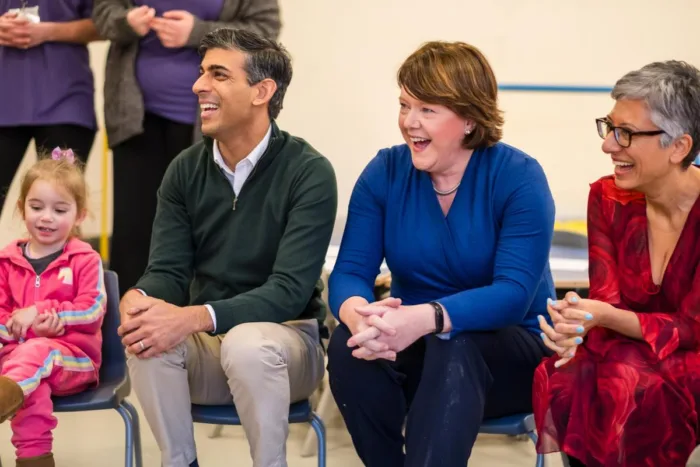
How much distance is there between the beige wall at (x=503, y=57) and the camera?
15.7 feet

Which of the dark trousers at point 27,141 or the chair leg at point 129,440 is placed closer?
the chair leg at point 129,440

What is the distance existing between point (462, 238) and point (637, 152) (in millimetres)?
417

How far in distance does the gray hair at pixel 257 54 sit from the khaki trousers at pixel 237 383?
64 cm

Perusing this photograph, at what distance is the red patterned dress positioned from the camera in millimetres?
1905

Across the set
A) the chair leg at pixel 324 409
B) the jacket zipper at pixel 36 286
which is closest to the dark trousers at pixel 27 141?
the jacket zipper at pixel 36 286

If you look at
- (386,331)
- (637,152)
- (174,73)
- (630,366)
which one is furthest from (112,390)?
(637,152)

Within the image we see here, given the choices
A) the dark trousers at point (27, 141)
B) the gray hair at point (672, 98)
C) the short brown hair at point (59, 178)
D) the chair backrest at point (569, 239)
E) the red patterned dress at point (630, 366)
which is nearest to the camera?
the red patterned dress at point (630, 366)

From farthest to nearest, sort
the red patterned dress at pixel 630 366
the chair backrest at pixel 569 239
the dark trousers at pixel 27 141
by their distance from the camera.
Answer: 1. the chair backrest at pixel 569 239
2. the dark trousers at pixel 27 141
3. the red patterned dress at pixel 630 366

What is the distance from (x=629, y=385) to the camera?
1.92 m

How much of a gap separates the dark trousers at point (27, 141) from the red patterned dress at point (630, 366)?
1.74 meters

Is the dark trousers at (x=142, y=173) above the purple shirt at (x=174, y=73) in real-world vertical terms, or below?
below

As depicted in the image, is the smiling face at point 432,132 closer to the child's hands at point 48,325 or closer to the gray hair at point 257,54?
the gray hair at point 257,54

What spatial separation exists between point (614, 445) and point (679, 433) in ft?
0.41

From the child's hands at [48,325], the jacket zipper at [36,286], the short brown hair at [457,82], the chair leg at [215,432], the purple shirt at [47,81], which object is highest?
the short brown hair at [457,82]
